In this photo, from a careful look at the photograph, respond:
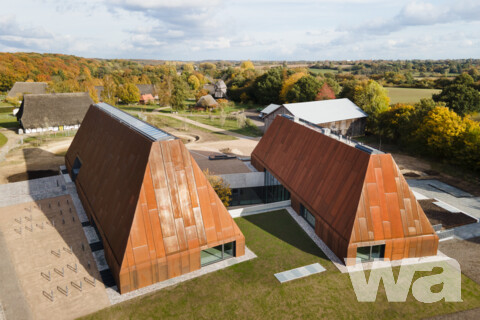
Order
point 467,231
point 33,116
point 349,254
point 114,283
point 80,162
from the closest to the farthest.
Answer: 1. point 114,283
2. point 349,254
3. point 467,231
4. point 80,162
5. point 33,116

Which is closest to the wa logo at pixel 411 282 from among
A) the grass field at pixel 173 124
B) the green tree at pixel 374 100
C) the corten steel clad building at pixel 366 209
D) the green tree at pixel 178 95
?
the corten steel clad building at pixel 366 209

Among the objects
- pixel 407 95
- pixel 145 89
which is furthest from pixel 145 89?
pixel 407 95

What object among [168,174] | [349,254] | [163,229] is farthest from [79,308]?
[349,254]

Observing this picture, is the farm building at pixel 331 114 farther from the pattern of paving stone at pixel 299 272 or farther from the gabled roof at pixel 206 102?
the pattern of paving stone at pixel 299 272

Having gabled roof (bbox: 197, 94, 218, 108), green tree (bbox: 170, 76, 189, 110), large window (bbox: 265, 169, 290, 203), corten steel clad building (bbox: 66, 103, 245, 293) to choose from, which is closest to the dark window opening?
corten steel clad building (bbox: 66, 103, 245, 293)

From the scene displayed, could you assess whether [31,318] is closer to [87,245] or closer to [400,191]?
[87,245]

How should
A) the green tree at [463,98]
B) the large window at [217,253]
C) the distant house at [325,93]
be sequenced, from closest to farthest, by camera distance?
the large window at [217,253] → the green tree at [463,98] → the distant house at [325,93]

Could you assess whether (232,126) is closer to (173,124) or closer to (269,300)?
(173,124)
